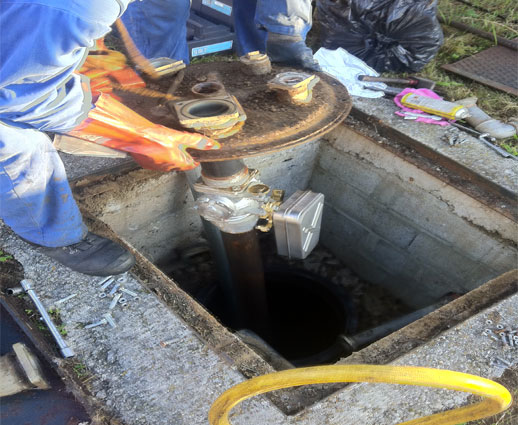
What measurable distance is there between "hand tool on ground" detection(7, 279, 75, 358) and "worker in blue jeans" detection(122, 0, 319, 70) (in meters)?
1.71

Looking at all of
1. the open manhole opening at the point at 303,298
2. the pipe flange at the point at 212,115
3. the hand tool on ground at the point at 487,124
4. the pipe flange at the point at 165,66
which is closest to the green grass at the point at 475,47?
the hand tool on ground at the point at 487,124

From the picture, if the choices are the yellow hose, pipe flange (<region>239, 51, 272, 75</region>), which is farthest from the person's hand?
the yellow hose

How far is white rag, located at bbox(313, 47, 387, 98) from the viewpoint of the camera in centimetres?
285

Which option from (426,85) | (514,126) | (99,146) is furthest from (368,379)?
(426,85)

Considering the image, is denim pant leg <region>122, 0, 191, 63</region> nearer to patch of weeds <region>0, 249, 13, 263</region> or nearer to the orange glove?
the orange glove

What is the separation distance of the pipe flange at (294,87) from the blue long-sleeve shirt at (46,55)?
0.72 metres

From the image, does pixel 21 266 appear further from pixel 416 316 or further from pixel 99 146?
pixel 416 316

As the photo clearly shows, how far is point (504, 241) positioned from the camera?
2.19 metres

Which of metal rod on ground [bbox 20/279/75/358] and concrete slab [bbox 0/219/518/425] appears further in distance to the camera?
metal rod on ground [bbox 20/279/75/358]

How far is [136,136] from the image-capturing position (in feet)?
5.15

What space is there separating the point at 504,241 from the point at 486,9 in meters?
2.86

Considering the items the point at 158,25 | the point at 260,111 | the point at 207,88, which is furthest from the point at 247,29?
the point at 260,111

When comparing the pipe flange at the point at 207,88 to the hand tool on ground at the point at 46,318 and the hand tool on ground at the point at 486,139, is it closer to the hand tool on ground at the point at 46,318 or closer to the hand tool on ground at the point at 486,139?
the hand tool on ground at the point at 46,318

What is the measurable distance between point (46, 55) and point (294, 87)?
94 cm
